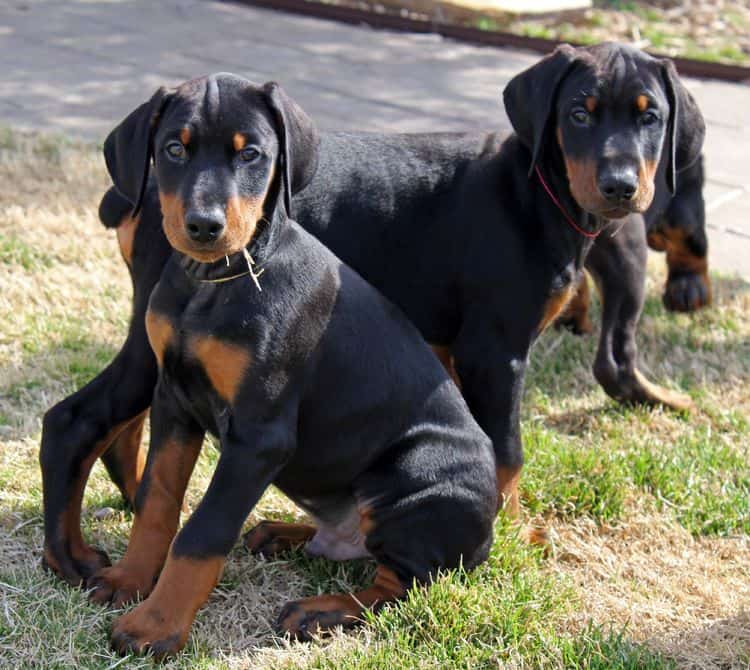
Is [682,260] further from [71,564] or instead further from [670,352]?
[71,564]

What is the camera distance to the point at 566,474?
16.1ft

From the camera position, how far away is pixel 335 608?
399 centimetres

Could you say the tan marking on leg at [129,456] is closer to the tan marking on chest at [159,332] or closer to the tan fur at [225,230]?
the tan marking on chest at [159,332]

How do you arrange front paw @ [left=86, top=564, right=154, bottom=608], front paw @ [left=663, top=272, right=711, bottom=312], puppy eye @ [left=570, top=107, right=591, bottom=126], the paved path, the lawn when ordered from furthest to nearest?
the paved path
front paw @ [left=663, top=272, right=711, bottom=312]
puppy eye @ [left=570, top=107, right=591, bottom=126]
front paw @ [left=86, top=564, right=154, bottom=608]
the lawn

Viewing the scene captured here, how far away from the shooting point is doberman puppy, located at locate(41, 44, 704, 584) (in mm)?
4188

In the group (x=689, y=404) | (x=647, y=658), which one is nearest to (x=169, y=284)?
(x=647, y=658)

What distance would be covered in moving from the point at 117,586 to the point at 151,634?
0.34 m

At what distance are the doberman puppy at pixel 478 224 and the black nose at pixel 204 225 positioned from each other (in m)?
0.73

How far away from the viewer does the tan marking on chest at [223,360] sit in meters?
3.70

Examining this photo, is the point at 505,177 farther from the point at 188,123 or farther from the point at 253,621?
the point at 253,621

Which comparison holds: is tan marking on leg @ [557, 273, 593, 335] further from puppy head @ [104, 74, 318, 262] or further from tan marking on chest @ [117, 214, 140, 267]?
puppy head @ [104, 74, 318, 262]

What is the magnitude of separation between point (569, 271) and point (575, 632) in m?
1.40

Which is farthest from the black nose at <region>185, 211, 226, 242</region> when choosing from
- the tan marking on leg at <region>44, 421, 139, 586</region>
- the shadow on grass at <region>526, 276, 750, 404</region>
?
the shadow on grass at <region>526, 276, 750, 404</region>

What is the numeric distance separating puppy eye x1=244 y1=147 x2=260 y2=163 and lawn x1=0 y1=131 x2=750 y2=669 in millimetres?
1456
